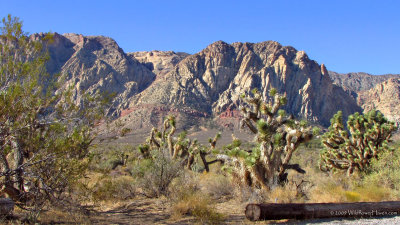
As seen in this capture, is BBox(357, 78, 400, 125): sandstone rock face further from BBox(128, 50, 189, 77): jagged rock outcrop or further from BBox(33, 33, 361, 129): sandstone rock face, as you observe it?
BBox(128, 50, 189, 77): jagged rock outcrop

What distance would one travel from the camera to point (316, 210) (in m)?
7.84

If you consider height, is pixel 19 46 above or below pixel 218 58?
below

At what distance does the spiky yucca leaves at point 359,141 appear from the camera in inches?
618

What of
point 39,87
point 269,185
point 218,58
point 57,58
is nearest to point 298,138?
point 269,185

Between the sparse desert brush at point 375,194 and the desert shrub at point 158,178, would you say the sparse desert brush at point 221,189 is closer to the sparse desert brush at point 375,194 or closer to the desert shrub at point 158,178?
the desert shrub at point 158,178

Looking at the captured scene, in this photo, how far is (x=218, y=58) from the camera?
141 m

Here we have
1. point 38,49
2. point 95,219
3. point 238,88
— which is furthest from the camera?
point 238,88

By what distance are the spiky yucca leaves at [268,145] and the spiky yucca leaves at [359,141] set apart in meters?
5.55

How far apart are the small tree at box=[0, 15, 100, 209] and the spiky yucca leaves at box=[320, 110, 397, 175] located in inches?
532

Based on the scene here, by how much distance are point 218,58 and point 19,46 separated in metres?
136

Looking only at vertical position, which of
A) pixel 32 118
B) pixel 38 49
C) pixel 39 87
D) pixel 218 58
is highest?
pixel 218 58

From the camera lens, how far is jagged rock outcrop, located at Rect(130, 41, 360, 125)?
380ft

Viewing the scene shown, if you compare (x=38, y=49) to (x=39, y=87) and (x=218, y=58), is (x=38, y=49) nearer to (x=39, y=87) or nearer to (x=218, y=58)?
(x=39, y=87)

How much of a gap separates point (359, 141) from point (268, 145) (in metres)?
6.83
